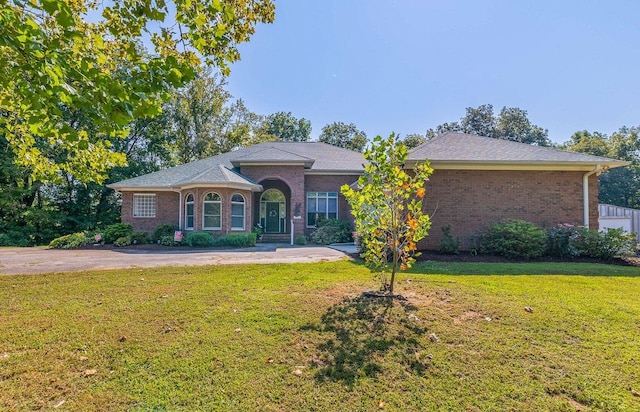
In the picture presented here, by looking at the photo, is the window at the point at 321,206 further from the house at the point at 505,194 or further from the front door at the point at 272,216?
the house at the point at 505,194

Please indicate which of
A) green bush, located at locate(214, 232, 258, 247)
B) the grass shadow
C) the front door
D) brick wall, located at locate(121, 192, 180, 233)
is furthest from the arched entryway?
the grass shadow

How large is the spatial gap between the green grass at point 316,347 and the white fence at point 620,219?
1415cm

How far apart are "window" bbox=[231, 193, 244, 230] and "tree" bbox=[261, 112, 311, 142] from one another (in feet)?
94.6

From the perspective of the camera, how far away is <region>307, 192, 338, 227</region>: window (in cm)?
1973

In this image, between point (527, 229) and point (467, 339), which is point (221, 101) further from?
point (467, 339)

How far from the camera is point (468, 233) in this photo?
1202 cm

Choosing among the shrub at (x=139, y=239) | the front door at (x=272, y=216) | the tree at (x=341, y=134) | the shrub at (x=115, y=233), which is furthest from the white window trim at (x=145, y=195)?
the tree at (x=341, y=134)

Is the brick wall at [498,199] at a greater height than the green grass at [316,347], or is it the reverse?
the brick wall at [498,199]

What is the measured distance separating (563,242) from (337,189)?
37.6ft

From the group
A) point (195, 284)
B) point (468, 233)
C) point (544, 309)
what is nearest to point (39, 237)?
point (195, 284)

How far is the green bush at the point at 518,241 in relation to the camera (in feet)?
35.0

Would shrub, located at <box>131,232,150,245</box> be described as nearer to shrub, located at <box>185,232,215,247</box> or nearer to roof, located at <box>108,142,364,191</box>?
shrub, located at <box>185,232,215,247</box>

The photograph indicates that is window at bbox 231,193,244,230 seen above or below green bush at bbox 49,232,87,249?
above

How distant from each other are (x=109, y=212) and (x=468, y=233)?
2550cm
